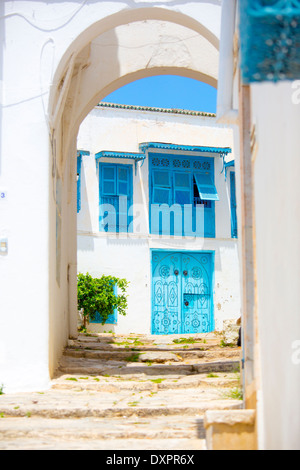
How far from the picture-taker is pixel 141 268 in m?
17.2

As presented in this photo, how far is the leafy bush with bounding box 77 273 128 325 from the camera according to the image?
1544 cm

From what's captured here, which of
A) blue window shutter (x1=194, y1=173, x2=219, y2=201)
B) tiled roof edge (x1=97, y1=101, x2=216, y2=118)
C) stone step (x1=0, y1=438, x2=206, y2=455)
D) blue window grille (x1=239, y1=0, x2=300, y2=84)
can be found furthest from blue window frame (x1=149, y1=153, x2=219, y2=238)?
blue window grille (x1=239, y1=0, x2=300, y2=84)

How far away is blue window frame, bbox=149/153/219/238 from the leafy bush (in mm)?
2519

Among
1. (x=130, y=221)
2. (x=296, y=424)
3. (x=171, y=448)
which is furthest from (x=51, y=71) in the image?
(x=130, y=221)

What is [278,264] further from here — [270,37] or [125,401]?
[125,401]

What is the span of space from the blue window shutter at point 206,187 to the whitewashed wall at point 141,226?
1.01 feet

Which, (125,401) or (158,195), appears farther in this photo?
(158,195)

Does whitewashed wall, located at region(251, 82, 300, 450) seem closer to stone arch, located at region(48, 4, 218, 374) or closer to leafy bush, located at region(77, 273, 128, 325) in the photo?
stone arch, located at region(48, 4, 218, 374)

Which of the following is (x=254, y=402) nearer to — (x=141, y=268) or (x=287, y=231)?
(x=287, y=231)

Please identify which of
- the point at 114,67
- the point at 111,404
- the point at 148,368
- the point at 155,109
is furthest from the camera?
the point at 155,109

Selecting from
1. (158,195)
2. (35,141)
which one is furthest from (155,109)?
(35,141)

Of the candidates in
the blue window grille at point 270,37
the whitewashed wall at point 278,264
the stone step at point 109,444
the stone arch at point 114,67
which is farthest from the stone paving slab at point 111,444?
the stone arch at point 114,67

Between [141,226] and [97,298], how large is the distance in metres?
3.03

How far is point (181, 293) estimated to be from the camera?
17.4 m
